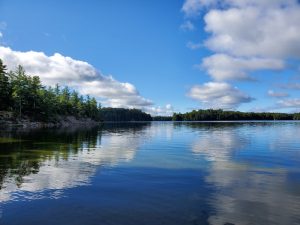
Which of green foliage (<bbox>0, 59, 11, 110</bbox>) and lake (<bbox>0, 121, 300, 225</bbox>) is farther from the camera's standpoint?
green foliage (<bbox>0, 59, 11, 110</bbox>)

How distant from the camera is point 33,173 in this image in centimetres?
2203

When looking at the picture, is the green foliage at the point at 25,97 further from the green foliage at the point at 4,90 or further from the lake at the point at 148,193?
the lake at the point at 148,193

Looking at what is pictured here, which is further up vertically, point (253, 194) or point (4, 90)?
point (4, 90)

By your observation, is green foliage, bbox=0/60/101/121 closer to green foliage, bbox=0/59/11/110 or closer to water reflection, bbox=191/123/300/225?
green foliage, bbox=0/59/11/110

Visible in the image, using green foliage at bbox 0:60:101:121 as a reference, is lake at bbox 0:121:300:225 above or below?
below

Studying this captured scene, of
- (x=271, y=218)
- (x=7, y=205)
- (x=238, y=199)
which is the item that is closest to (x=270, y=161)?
(x=238, y=199)

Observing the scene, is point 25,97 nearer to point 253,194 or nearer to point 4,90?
point 4,90

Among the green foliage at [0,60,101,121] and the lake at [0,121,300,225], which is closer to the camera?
the lake at [0,121,300,225]

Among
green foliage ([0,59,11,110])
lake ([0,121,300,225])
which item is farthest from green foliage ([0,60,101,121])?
lake ([0,121,300,225])

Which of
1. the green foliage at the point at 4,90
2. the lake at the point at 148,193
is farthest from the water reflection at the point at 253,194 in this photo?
the green foliage at the point at 4,90

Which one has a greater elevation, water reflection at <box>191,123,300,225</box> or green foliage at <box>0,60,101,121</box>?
green foliage at <box>0,60,101,121</box>

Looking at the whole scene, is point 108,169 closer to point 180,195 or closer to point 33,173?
point 33,173

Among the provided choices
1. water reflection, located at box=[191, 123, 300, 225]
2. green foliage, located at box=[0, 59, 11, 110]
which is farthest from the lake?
green foliage, located at box=[0, 59, 11, 110]

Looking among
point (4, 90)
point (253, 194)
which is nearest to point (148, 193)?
point (253, 194)
